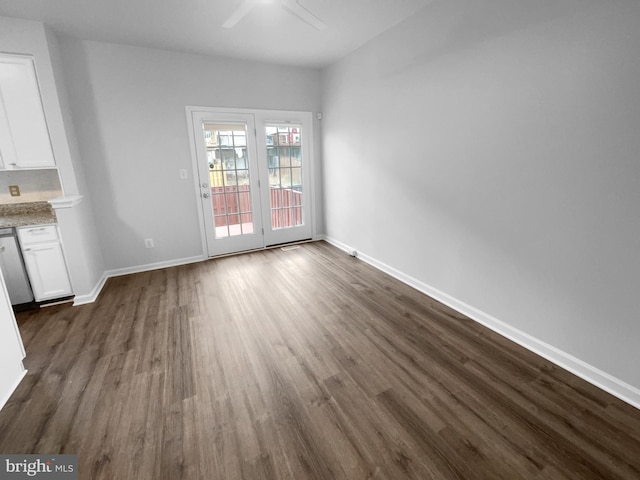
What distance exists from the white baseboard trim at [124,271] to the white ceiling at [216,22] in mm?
2709

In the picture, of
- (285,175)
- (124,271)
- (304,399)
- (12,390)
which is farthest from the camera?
(285,175)

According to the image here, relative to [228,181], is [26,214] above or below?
below

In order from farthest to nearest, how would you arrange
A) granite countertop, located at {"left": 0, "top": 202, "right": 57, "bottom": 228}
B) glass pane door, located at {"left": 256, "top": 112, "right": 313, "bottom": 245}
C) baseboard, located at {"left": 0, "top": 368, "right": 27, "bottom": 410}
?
1. glass pane door, located at {"left": 256, "top": 112, "right": 313, "bottom": 245}
2. granite countertop, located at {"left": 0, "top": 202, "right": 57, "bottom": 228}
3. baseboard, located at {"left": 0, "top": 368, "right": 27, "bottom": 410}

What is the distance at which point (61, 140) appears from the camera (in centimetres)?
300

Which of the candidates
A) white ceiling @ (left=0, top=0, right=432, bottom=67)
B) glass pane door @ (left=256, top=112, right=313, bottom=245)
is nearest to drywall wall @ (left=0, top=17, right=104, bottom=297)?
white ceiling @ (left=0, top=0, right=432, bottom=67)

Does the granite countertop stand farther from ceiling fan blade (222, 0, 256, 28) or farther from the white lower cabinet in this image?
ceiling fan blade (222, 0, 256, 28)

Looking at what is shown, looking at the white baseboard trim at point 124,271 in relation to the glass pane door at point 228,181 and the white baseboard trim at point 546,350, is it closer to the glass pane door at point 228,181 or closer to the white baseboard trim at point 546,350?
the glass pane door at point 228,181

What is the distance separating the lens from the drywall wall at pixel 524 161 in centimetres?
171

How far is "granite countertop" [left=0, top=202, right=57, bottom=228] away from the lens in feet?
9.31

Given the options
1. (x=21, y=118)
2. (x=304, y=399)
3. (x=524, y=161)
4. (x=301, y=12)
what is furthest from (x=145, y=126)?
(x=524, y=161)

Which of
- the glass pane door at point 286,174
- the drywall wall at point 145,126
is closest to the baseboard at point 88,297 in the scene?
the drywall wall at point 145,126

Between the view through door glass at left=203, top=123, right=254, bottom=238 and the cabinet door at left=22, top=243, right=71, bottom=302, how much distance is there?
1.84 m

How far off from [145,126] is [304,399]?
3.75 m

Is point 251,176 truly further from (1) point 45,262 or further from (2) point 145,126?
(1) point 45,262
